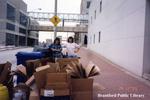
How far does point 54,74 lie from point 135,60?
761 cm

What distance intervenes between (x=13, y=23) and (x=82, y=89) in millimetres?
79654

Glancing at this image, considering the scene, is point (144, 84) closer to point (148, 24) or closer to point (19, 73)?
point (148, 24)

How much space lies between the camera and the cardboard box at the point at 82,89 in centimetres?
603

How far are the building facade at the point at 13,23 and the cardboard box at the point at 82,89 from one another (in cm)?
6936

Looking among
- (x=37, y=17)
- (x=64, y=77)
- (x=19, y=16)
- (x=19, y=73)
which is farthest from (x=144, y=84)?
(x=19, y=16)

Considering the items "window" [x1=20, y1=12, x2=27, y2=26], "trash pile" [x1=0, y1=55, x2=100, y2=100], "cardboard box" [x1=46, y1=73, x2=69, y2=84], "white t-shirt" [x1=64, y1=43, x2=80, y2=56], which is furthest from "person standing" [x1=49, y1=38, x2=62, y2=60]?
"window" [x1=20, y1=12, x2=27, y2=26]

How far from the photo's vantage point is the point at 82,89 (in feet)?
20.0

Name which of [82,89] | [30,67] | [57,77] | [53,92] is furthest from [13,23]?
[53,92]

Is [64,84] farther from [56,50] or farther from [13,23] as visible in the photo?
[13,23]

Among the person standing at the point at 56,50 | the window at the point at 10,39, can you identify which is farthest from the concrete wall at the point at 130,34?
the window at the point at 10,39

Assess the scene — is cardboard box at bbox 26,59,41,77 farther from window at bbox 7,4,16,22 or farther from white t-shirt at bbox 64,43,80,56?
window at bbox 7,4,16,22

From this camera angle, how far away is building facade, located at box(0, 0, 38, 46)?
75.0 meters

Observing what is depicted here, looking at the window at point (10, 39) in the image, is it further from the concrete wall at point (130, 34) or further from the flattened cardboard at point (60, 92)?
the flattened cardboard at point (60, 92)

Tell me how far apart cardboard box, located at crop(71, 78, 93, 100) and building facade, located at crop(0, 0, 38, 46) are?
6936 centimetres
